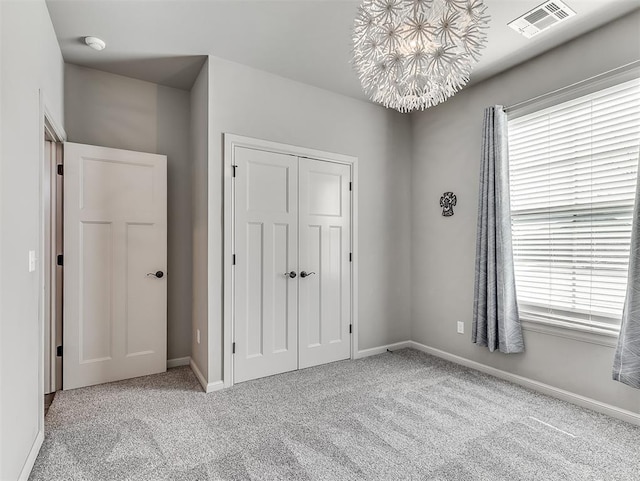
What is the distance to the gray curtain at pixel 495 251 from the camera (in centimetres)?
298

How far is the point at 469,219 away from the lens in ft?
11.3

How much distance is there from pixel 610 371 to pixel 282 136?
3137mm

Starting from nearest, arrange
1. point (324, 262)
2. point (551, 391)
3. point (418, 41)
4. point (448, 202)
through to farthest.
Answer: point (418, 41) → point (551, 391) → point (324, 262) → point (448, 202)

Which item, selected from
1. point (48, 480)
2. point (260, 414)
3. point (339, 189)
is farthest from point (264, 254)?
point (48, 480)

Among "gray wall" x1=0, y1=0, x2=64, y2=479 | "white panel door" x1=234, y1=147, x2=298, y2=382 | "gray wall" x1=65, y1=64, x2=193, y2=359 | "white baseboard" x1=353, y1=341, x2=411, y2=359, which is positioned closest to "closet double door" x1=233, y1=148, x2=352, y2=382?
"white panel door" x1=234, y1=147, x2=298, y2=382

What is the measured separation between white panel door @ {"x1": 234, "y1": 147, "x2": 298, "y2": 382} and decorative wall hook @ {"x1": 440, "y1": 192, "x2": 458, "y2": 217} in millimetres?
1566

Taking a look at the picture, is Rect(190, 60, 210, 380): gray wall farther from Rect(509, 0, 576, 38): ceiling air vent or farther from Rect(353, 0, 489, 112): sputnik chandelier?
Rect(509, 0, 576, 38): ceiling air vent

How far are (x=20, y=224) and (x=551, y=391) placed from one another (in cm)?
370

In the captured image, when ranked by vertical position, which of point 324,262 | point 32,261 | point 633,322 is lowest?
point 633,322

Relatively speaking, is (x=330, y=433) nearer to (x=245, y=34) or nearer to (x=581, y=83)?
(x=245, y=34)

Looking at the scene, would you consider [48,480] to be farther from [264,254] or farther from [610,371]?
[610,371]

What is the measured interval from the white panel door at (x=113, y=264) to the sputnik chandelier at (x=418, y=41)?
2278mm

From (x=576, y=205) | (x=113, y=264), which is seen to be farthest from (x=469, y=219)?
(x=113, y=264)

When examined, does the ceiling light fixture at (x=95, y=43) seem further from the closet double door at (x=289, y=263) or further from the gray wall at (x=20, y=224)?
the closet double door at (x=289, y=263)
